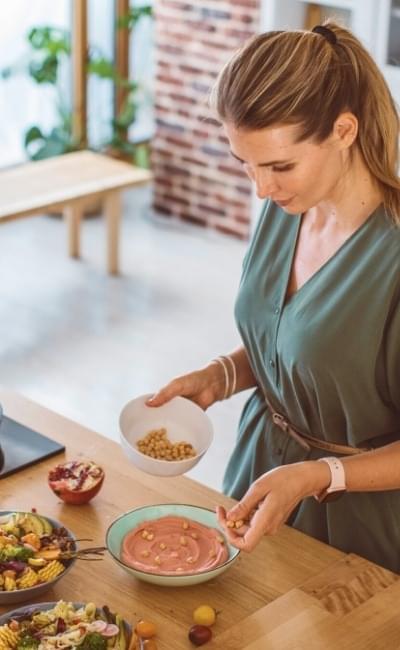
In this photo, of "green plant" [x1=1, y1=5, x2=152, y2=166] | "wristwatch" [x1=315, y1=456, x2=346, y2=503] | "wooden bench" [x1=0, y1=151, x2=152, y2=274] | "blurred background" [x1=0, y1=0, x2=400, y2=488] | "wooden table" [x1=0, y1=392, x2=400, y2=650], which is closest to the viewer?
"wooden table" [x1=0, y1=392, x2=400, y2=650]

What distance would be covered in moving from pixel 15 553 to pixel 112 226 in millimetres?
3821

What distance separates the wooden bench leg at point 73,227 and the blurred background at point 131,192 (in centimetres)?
7

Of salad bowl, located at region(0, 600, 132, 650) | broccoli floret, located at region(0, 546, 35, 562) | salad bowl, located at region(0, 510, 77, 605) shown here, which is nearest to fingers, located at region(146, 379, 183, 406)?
salad bowl, located at region(0, 510, 77, 605)

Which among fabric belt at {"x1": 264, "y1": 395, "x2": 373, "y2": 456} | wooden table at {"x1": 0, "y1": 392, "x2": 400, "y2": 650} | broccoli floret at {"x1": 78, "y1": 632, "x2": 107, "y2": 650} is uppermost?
fabric belt at {"x1": 264, "y1": 395, "x2": 373, "y2": 456}

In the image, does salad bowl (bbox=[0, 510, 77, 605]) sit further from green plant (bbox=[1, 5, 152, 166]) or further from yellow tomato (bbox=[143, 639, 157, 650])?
green plant (bbox=[1, 5, 152, 166])

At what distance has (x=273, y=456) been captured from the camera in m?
2.29

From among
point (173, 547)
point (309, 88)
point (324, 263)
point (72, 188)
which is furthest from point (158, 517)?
point (72, 188)

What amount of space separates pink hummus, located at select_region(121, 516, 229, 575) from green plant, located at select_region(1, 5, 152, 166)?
4437 mm

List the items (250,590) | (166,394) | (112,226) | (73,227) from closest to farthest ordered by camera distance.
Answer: (250,590) < (166,394) < (112,226) < (73,227)

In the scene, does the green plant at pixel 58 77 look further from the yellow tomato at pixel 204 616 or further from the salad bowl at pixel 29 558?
the yellow tomato at pixel 204 616

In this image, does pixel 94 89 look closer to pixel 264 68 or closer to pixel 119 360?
pixel 119 360

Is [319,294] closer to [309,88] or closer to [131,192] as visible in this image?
[309,88]

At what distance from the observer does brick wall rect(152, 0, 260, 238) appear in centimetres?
588

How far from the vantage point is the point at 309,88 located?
1.88m
